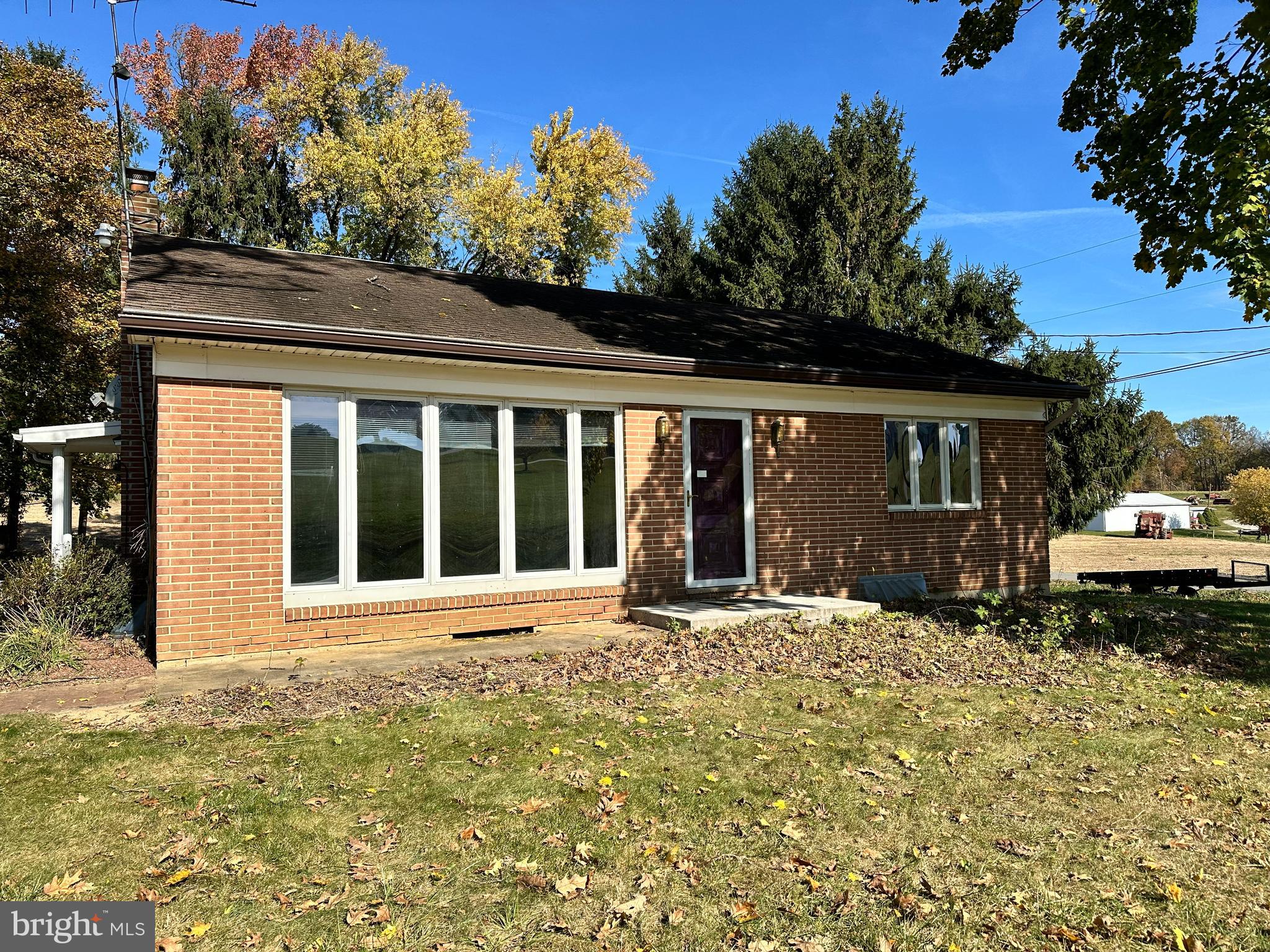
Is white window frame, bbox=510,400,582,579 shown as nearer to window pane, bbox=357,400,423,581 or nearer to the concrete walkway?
the concrete walkway

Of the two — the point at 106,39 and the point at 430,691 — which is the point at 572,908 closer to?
the point at 430,691

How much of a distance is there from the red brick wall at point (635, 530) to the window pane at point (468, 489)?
465 mm

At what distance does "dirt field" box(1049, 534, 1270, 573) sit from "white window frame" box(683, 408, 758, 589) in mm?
16227

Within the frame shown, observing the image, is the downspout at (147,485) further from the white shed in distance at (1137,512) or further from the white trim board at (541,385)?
the white shed in distance at (1137,512)

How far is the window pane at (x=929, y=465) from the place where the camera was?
11.9 m

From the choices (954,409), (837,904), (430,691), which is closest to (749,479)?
(954,409)

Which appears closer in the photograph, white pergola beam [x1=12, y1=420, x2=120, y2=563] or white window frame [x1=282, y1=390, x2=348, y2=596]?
white window frame [x1=282, y1=390, x2=348, y2=596]

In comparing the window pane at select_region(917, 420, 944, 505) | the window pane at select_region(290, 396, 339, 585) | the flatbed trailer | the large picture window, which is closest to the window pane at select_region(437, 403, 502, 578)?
the large picture window

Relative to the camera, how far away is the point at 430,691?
6227 millimetres

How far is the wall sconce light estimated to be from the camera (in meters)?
9.91

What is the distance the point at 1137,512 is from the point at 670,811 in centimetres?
5500

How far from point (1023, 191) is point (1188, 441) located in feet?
293

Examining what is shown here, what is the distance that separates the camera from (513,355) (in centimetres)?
866

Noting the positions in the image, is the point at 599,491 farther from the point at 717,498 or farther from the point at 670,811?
the point at 670,811
